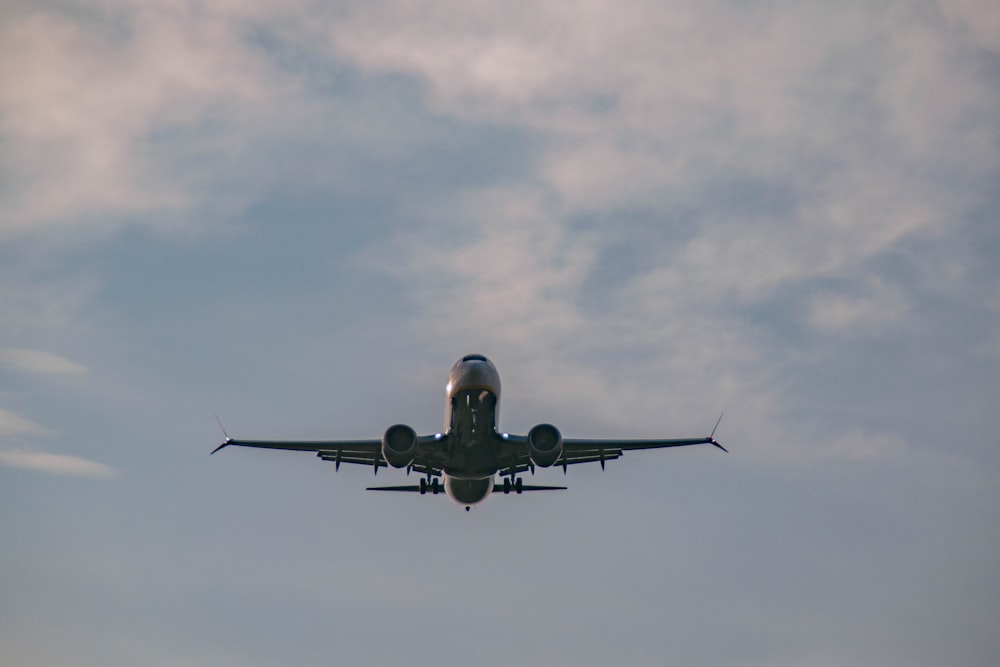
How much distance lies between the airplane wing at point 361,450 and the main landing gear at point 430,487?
1.81ft

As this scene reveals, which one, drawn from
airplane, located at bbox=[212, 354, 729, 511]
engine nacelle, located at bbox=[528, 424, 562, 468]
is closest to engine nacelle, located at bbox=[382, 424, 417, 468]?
airplane, located at bbox=[212, 354, 729, 511]

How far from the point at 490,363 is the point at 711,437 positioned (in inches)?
399

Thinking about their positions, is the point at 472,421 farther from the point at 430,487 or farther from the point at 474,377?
the point at 430,487

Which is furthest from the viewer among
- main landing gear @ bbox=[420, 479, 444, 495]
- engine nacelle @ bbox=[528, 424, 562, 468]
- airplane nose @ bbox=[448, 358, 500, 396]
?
main landing gear @ bbox=[420, 479, 444, 495]

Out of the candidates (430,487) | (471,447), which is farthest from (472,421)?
(430,487)

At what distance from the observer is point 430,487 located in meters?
57.4

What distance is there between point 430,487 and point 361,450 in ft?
13.6

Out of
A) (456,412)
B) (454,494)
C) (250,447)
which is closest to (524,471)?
(454,494)

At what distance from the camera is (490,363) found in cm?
5169

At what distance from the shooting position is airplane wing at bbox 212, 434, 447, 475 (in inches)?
2080

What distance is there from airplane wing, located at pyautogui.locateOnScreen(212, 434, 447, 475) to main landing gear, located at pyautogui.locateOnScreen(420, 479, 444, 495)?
552 millimetres

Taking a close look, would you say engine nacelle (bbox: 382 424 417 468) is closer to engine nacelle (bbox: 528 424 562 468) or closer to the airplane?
the airplane

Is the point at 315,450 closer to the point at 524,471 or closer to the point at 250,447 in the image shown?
the point at 250,447

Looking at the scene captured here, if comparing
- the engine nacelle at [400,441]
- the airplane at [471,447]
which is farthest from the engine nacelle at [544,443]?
the engine nacelle at [400,441]
